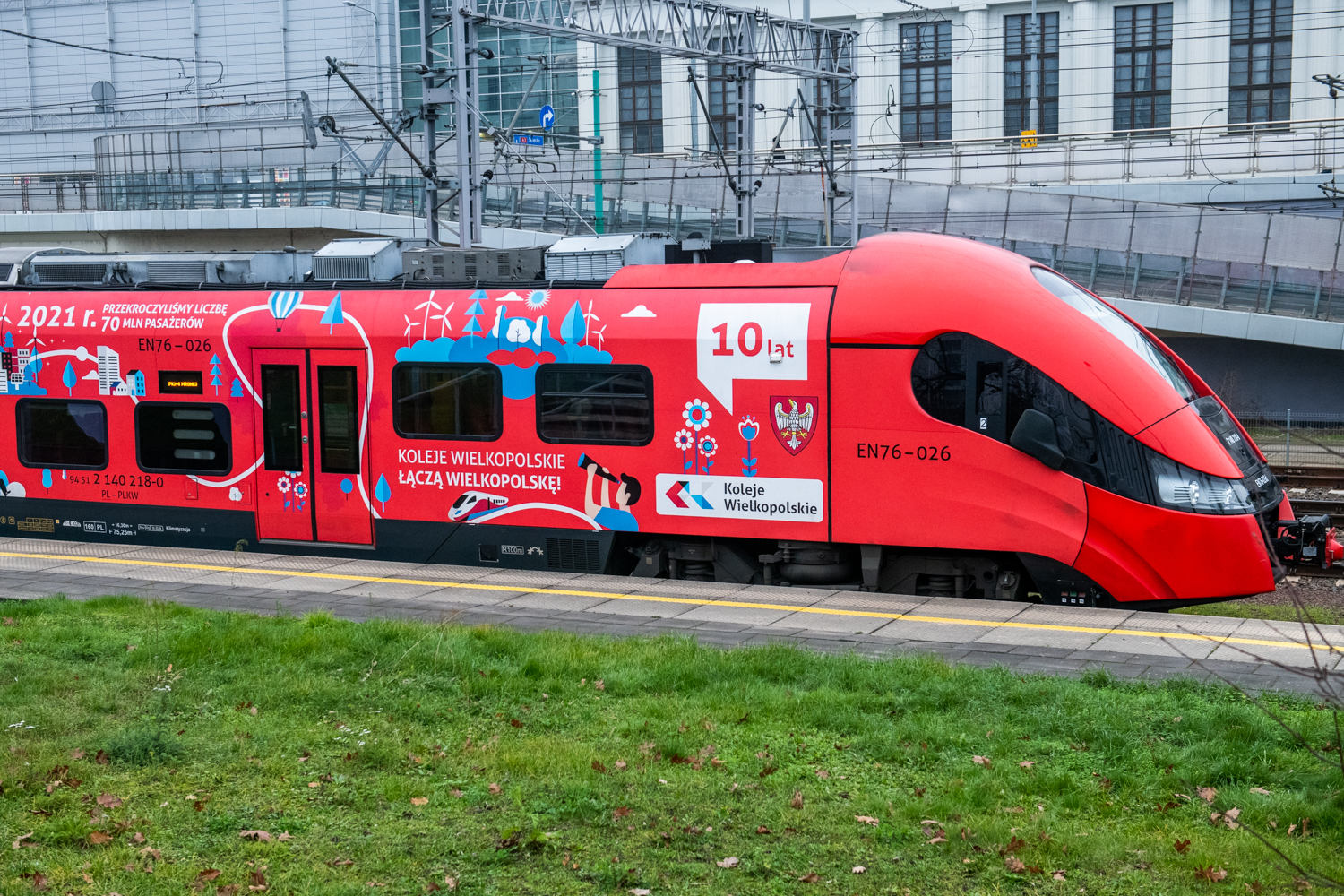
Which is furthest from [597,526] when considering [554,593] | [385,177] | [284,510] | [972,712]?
[385,177]

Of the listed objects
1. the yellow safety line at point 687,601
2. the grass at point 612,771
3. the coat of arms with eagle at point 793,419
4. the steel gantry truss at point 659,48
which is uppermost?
the steel gantry truss at point 659,48

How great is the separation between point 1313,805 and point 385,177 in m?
38.6

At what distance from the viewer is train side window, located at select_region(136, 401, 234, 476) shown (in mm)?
14648

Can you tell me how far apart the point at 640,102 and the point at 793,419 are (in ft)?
151

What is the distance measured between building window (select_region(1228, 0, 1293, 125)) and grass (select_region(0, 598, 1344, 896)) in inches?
1776

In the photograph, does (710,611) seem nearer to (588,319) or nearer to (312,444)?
(588,319)

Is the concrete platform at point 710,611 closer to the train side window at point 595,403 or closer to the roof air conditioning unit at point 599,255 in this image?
the train side window at point 595,403

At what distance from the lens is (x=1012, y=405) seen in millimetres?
11289

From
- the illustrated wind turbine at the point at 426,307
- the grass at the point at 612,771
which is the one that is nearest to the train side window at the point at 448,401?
the illustrated wind turbine at the point at 426,307

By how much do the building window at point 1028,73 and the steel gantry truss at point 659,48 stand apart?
51.3ft

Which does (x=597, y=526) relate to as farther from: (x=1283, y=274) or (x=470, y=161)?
(x=1283, y=274)

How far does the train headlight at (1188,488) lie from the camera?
35.4 feet

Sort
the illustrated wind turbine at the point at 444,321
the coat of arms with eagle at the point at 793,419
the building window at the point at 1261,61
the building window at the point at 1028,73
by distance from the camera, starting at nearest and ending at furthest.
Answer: the coat of arms with eagle at the point at 793,419 → the illustrated wind turbine at the point at 444,321 → the building window at the point at 1261,61 → the building window at the point at 1028,73

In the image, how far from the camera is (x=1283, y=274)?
101 feet
